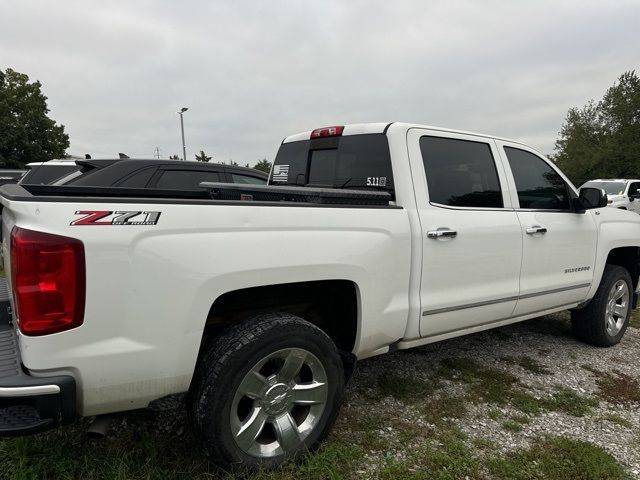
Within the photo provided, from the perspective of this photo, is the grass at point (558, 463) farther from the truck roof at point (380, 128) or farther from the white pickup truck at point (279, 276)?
the truck roof at point (380, 128)

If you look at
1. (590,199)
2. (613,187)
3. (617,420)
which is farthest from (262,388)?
(613,187)

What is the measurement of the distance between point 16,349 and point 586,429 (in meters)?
3.32

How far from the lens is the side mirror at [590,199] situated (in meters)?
3.93

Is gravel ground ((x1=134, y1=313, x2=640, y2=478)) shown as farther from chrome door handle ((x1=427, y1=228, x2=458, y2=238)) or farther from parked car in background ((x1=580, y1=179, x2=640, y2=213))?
parked car in background ((x1=580, y1=179, x2=640, y2=213))

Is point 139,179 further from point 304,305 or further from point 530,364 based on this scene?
point 530,364

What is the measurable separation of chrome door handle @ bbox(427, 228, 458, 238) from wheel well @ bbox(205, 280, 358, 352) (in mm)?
642

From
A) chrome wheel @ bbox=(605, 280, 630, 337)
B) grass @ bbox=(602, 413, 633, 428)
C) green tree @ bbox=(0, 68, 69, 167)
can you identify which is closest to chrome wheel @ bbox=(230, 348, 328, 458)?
grass @ bbox=(602, 413, 633, 428)

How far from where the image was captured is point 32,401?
174cm

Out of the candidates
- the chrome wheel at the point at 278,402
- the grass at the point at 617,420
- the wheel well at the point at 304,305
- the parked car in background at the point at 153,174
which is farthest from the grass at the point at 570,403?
the parked car in background at the point at 153,174

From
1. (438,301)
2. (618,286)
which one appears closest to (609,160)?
(618,286)

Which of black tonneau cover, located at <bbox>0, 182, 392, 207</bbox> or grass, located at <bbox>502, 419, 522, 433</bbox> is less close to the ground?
black tonneau cover, located at <bbox>0, 182, 392, 207</bbox>

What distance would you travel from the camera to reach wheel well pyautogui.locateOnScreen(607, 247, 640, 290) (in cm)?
468

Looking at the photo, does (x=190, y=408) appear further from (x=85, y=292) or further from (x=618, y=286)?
(x=618, y=286)

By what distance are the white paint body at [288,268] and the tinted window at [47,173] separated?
487 cm
